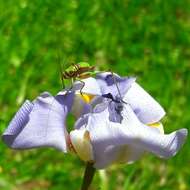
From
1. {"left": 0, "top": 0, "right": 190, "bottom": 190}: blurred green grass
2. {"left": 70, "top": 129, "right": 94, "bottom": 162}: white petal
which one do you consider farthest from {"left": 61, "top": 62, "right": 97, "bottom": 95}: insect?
{"left": 0, "top": 0, "right": 190, "bottom": 190}: blurred green grass

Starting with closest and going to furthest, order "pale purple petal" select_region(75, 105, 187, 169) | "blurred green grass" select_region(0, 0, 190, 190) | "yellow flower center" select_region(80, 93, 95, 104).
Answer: "pale purple petal" select_region(75, 105, 187, 169), "yellow flower center" select_region(80, 93, 95, 104), "blurred green grass" select_region(0, 0, 190, 190)

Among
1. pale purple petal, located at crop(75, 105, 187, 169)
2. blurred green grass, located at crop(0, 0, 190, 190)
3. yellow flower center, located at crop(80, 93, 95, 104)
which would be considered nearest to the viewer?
pale purple petal, located at crop(75, 105, 187, 169)

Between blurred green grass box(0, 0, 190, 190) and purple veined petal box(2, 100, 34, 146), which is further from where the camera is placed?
blurred green grass box(0, 0, 190, 190)

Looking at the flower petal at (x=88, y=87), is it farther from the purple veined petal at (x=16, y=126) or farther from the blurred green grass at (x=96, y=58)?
the blurred green grass at (x=96, y=58)

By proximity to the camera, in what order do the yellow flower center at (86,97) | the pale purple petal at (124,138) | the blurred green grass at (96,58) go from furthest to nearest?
the blurred green grass at (96,58) < the yellow flower center at (86,97) < the pale purple petal at (124,138)

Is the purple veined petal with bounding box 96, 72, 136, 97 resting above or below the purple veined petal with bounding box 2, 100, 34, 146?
above

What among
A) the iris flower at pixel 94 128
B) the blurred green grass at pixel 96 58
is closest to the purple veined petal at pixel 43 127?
the iris flower at pixel 94 128

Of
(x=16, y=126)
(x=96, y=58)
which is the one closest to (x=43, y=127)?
(x=16, y=126)

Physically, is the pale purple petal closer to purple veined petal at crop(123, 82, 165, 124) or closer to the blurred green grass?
purple veined petal at crop(123, 82, 165, 124)
